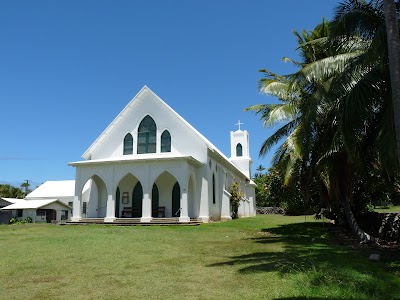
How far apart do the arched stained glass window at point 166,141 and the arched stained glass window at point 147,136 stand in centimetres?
59

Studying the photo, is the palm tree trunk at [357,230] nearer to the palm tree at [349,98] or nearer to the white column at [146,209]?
the palm tree at [349,98]

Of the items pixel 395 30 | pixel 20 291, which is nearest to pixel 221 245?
A: pixel 20 291

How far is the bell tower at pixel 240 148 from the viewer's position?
46.2 meters

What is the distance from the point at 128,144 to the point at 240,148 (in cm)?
2278

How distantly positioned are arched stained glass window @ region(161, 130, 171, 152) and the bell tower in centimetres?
2104

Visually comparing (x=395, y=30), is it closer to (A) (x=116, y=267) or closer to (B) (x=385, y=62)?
(B) (x=385, y=62)

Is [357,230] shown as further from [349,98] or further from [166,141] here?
[166,141]

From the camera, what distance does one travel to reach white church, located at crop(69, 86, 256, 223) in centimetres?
2356

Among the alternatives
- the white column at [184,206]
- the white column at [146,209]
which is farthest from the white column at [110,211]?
the white column at [184,206]

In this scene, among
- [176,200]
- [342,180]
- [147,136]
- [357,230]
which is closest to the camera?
[357,230]

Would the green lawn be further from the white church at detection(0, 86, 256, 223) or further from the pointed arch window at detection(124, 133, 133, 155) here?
the pointed arch window at detection(124, 133, 133, 155)

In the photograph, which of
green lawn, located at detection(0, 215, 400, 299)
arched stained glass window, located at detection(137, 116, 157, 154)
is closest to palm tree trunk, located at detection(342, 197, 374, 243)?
green lawn, located at detection(0, 215, 400, 299)

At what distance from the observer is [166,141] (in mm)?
26266

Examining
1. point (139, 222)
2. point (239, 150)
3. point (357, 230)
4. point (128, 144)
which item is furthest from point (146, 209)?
point (239, 150)
